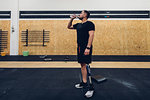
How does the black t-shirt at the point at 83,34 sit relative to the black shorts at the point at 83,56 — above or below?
above

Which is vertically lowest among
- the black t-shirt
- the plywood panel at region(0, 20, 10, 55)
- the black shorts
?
the black shorts

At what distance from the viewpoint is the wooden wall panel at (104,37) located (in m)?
4.39

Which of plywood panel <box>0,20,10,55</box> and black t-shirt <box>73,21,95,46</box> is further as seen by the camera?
plywood panel <box>0,20,10,55</box>

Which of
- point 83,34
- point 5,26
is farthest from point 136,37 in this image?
point 5,26

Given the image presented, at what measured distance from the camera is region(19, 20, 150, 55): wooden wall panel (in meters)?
4.39

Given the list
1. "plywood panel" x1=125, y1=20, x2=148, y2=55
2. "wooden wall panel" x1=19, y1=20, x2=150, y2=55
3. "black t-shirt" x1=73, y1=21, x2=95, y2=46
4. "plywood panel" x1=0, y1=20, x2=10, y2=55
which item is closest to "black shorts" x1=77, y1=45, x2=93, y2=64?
"black t-shirt" x1=73, y1=21, x2=95, y2=46

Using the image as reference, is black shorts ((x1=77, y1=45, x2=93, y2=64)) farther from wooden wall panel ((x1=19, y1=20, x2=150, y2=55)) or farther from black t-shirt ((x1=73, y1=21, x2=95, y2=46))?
wooden wall panel ((x1=19, y1=20, x2=150, y2=55))

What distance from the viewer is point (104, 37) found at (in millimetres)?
4484

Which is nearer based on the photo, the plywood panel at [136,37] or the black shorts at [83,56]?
the black shorts at [83,56]

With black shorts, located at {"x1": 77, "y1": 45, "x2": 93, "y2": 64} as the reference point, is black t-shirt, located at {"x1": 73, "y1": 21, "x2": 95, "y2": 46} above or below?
above

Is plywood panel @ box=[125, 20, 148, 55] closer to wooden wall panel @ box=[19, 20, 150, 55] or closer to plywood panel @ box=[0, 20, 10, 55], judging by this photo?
wooden wall panel @ box=[19, 20, 150, 55]

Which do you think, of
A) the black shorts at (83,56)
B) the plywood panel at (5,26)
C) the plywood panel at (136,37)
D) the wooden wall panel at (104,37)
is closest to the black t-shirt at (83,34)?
the black shorts at (83,56)

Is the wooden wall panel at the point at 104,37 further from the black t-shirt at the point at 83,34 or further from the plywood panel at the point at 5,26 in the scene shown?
the black t-shirt at the point at 83,34

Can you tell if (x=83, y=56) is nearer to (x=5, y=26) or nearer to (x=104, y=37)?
(x=104, y=37)
